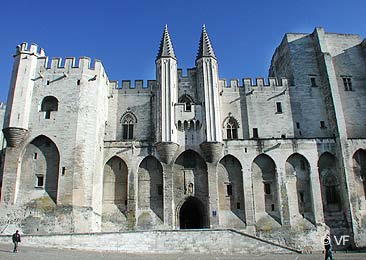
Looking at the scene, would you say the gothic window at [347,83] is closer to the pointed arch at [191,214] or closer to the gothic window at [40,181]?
the pointed arch at [191,214]

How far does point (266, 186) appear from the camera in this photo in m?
29.4

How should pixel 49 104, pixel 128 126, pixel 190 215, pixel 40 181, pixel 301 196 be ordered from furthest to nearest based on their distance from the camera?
1. pixel 128 126
2. pixel 190 215
3. pixel 301 196
4. pixel 49 104
5. pixel 40 181

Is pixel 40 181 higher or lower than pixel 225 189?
higher

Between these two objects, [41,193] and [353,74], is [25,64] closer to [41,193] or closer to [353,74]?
[41,193]

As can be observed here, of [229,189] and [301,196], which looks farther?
[229,189]

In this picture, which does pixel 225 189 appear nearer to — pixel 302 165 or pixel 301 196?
pixel 301 196

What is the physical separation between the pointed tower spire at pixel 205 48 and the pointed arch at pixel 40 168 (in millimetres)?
14359

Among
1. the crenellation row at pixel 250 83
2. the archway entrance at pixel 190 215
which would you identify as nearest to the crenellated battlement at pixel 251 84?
the crenellation row at pixel 250 83

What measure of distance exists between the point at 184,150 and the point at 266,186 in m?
7.12

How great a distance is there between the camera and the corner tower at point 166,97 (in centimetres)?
2864

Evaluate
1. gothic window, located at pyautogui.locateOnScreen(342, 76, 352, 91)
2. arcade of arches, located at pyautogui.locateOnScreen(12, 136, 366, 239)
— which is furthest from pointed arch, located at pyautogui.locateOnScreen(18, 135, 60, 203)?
gothic window, located at pyautogui.locateOnScreen(342, 76, 352, 91)

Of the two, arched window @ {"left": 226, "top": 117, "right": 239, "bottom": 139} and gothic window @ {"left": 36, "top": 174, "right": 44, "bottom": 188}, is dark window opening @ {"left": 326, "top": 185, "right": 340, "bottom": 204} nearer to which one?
arched window @ {"left": 226, "top": 117, "right": 239, "bottom": 139}

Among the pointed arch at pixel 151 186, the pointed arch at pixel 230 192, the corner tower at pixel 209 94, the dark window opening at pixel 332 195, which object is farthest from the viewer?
the dark window opening at pixel 332 195

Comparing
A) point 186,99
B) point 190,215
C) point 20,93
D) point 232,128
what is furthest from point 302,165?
point 20,93
